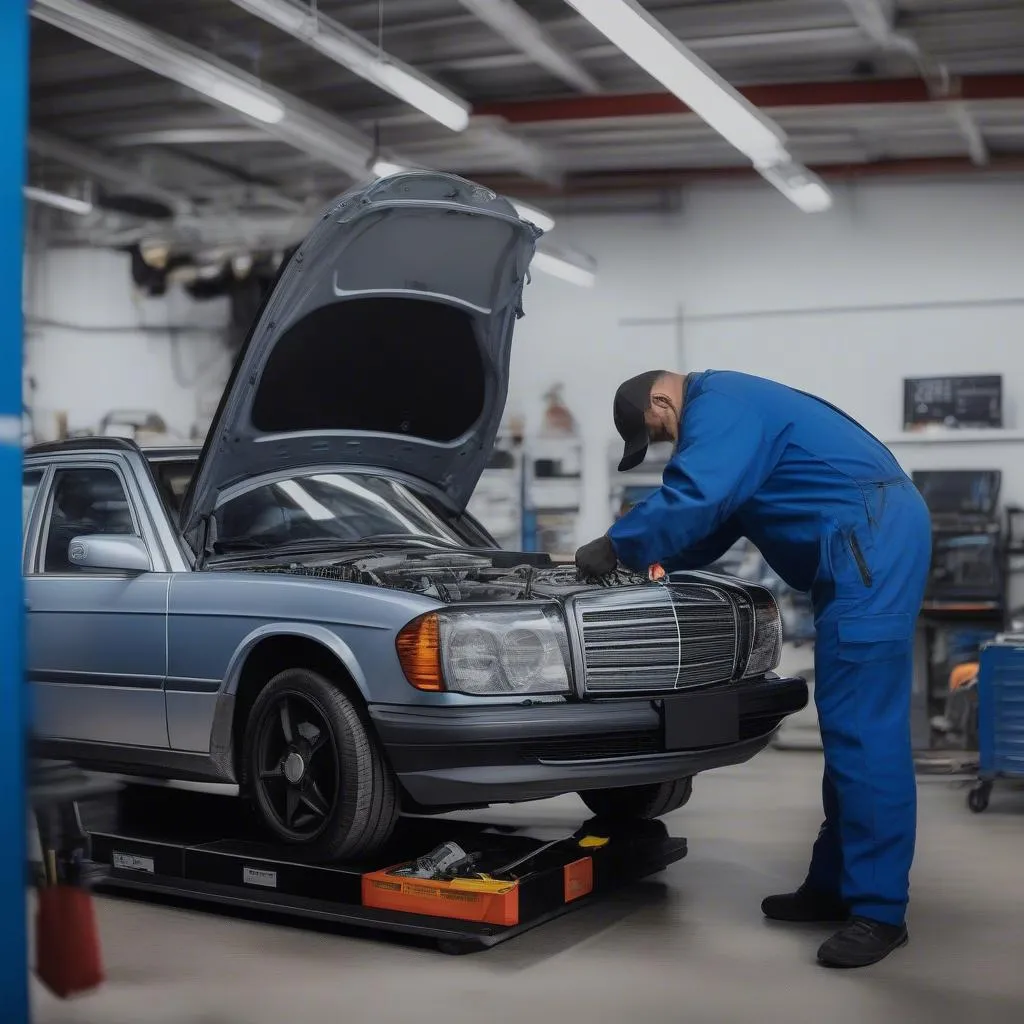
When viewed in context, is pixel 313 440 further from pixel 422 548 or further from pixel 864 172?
pixel 864 172

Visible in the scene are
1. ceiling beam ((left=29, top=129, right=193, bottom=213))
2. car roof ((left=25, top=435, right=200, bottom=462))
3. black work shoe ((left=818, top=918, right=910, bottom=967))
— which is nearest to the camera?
black work shoe ((left=818, top=918, right=910, bottom=967))

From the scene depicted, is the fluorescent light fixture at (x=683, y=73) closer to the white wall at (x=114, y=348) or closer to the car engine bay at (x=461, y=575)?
the car engine bay at (x=461, y=575)

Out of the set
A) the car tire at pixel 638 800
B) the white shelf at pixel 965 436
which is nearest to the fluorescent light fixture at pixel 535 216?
the white shelf at pixel 965 436

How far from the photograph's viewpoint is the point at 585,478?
11.8 m

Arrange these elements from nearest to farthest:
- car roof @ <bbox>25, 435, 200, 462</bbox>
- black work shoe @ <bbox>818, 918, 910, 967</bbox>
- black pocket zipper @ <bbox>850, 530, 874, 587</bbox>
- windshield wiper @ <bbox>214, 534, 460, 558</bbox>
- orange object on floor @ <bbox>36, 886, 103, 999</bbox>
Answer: orange object on floor @ <bbox>36, 886, 103, 999</bbox>
black work shoe @ <bbox>818, 918, 910, 967</bbox>
black pocket zipper @ <bbox>850, 530, 874, 587</bbox>
windshield wiper @ <bbox>214, 534, 460, 558</bbox>
car roof @ <bbox>25, 435, 200, 462</bbox>

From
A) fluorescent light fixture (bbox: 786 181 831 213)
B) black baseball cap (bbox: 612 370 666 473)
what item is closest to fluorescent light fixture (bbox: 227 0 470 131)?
fluorescent light fixture (bbox: 786 181 831 213)

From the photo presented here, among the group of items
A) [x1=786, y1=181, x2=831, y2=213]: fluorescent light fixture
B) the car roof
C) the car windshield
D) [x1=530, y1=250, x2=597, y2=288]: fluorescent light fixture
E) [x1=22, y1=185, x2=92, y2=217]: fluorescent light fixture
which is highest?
[x1=22, y1=185, x2=92, y2=217]: fluorescent light fixture

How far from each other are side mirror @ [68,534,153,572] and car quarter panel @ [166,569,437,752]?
155mm

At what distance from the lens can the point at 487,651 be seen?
3779 mm

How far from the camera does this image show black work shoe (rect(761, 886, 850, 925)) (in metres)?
4.06

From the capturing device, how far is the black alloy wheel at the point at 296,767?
4031 millimetres

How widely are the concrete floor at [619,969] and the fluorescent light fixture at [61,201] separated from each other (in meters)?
8.78

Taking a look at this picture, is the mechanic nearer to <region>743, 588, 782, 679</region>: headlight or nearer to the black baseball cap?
the black baseball cap

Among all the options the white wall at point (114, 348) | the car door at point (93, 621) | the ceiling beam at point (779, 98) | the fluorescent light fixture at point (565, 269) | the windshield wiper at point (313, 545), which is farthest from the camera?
the white wall at point (114, 348)
